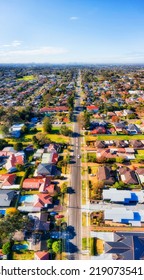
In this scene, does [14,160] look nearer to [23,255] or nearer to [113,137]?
[23,255]

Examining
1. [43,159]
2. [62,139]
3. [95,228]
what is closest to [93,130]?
[62,139]

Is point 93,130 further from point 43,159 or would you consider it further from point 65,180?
point 65,180

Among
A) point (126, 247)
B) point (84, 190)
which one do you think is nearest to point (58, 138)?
point (84, 190)

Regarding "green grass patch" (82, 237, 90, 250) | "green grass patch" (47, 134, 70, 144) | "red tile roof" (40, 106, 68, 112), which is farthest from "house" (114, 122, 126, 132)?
"green grass patch" (82, 237, 90, 250)

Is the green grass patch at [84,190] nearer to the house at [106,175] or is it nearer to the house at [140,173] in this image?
the house at [106,175]

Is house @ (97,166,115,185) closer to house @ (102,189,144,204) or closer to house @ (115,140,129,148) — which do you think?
house @ (102,189,144,204)
